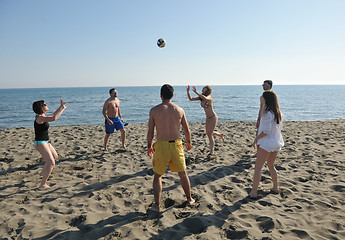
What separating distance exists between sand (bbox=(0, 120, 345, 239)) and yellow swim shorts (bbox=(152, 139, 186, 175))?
2.44 ft

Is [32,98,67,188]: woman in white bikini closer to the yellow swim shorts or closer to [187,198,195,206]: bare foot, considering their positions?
the yellow swim shorts

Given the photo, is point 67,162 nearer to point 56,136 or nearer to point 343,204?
point 56,136

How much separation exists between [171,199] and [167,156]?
1.04 m

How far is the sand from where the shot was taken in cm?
288

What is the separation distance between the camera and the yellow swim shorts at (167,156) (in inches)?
128

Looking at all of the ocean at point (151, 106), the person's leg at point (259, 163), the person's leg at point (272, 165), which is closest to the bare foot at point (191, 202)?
the person's leg at point (259, 163)

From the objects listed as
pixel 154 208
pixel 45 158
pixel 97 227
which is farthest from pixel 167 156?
pixel 45 158

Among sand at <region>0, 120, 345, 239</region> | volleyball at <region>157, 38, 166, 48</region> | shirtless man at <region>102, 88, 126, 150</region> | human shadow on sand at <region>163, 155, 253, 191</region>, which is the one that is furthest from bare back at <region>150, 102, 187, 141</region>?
volleyball at <region>157, 38, 166, 48</region>

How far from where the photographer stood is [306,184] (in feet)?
14.4

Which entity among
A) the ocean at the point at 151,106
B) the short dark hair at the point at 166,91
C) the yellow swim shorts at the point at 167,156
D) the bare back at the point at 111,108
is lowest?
the ocean at the point at 151,106

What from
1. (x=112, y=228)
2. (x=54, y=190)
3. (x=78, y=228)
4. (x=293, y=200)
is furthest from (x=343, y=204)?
(x=54, y=190)

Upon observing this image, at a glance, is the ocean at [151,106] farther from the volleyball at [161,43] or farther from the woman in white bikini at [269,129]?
the woman in white bikini at [269,129]

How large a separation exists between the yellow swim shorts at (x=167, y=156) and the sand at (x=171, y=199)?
2.44 ft

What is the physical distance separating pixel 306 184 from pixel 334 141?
16.9ft
